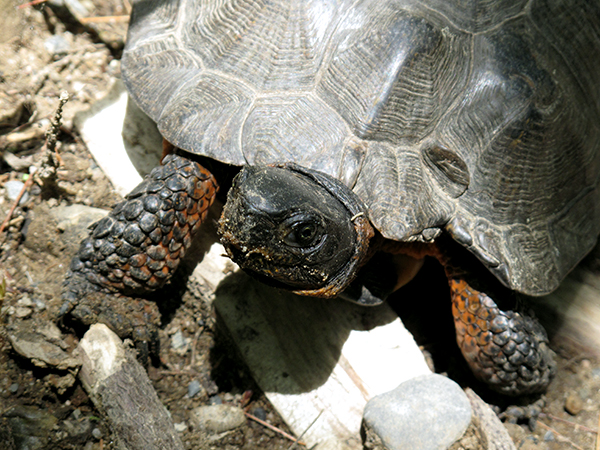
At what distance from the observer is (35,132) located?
3.64 m

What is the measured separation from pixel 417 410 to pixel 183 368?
1.41m

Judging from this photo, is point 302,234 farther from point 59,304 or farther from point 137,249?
point 59,304

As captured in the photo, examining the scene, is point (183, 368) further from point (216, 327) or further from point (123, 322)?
point (123, 322)

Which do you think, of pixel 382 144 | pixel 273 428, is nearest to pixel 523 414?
pixel 273 428

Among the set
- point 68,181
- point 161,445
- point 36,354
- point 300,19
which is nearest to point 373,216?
point 300,19

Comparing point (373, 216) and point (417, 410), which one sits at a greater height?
point (373, 216)

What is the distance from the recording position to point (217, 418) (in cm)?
295

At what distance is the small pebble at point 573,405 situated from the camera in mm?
3502

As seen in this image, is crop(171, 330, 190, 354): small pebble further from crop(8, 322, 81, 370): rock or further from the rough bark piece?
crop(8, 322, 81, 370): rock

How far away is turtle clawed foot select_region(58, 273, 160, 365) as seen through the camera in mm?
2729

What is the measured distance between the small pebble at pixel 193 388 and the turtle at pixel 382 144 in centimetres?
46

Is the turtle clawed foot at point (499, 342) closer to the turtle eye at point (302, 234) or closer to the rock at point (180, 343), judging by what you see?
the turtle eye at point (302, 234)

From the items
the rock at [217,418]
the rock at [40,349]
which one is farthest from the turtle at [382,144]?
the rock at [217,418]

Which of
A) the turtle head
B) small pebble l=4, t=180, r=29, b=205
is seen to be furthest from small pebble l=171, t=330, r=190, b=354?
small pebble l=4, t=180, r=29, b=205
